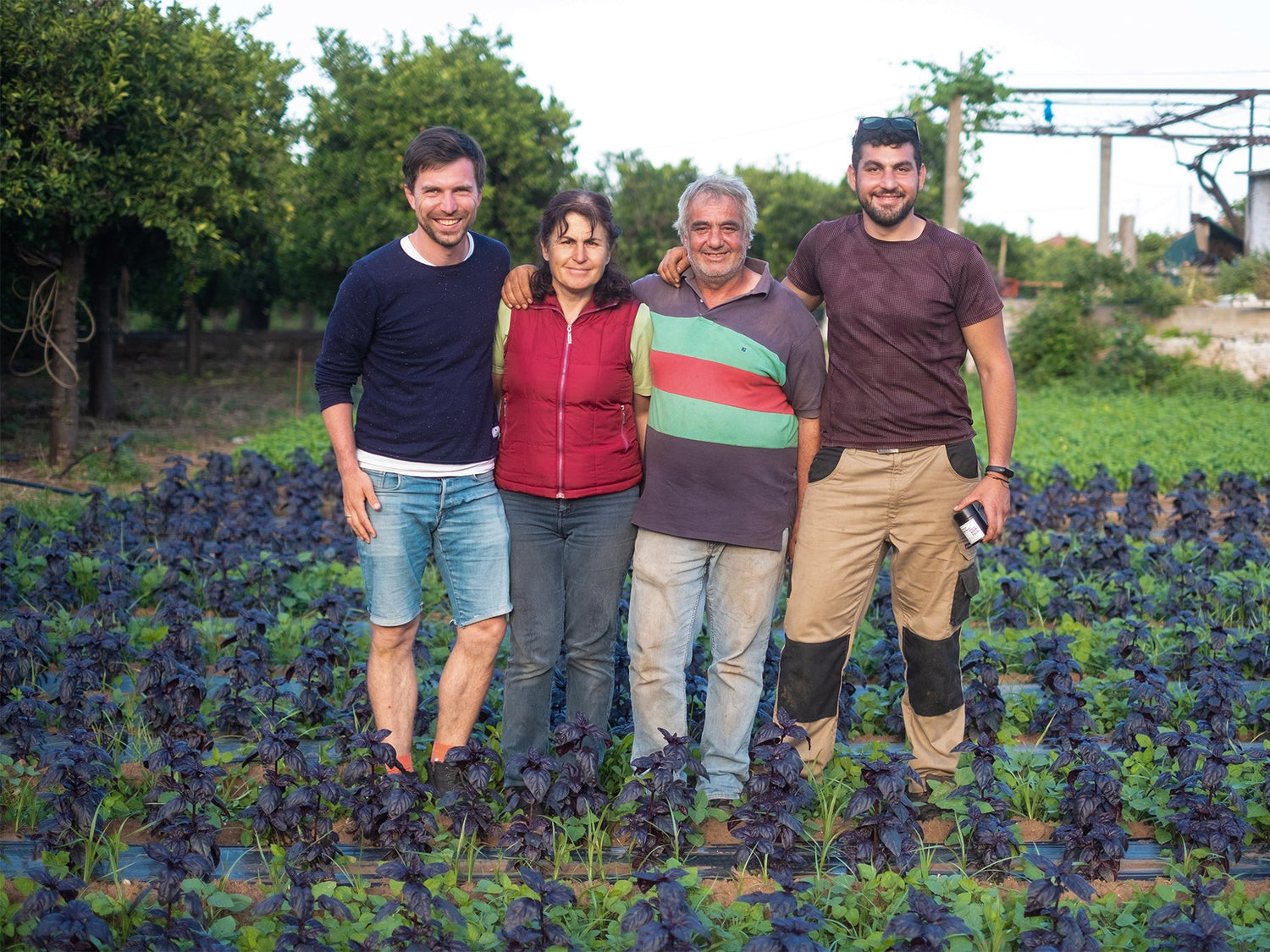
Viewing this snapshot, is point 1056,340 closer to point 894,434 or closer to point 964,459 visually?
point 964,459

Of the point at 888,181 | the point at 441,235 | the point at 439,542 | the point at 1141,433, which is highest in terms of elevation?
the point at 888,181

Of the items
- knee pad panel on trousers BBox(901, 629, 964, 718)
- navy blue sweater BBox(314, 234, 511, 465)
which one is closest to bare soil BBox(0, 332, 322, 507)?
navy blue sweater BBox(314, 234, 511, 465)

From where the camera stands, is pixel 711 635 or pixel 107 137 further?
pixel 107 137

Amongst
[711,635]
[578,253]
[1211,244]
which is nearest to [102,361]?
[578,253]

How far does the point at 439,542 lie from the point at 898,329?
1673 mm

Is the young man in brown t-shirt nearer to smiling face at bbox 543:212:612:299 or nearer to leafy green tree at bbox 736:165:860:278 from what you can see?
smiling face at bbox 543:212:612:299

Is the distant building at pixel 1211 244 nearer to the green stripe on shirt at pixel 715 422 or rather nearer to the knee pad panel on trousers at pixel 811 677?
the knee pad panel on trousers at pixel 811 677

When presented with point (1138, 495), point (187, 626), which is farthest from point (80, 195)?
point (1138, 495)

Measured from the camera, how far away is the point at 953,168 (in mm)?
19391

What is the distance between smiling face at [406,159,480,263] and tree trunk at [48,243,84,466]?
336 inches

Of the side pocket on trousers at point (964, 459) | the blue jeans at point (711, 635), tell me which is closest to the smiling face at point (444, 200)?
the blue jeans at point (711, 635)

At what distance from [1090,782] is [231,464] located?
8970 millimetres

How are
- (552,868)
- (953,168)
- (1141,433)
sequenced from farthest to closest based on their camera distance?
(953,168) → (1141,433) → (552,868)

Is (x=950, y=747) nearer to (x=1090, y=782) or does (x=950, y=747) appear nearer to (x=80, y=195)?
(x=1090, y=782)
